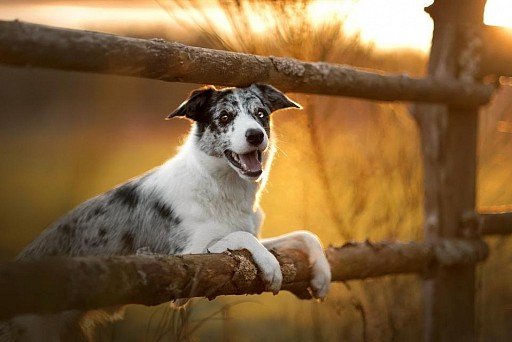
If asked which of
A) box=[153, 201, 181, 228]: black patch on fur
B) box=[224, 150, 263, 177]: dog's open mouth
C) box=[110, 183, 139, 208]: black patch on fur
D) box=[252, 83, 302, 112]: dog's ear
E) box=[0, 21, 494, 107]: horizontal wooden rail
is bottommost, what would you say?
box=[153, 201, 181, 228]: black patch on fur

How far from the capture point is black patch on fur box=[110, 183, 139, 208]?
3.17 meters

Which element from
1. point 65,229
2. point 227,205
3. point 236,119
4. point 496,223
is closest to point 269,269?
point 227,205

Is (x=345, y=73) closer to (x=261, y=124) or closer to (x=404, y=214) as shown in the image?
(x=261, y=124)

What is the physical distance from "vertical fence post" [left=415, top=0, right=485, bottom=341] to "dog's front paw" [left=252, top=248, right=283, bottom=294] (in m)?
1.52

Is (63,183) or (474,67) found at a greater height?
(474,67)

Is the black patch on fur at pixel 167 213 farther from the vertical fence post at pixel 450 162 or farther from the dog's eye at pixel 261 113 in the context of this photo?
the vertical fence post at pixel 450 162

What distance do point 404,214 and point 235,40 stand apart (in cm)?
177

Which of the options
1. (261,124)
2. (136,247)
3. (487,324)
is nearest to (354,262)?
(261,124)

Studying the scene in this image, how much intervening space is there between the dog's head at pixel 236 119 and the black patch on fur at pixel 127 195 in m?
0.35

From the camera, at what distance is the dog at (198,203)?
3018 millimetres

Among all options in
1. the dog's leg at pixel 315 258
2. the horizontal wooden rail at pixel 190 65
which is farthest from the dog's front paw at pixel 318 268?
the horizontal wooden rail at pixel 190 65

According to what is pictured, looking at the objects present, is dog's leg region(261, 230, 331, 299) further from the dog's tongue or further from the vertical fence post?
the vertical fence post

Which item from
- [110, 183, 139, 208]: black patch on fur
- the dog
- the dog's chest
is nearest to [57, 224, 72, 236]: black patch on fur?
the dog

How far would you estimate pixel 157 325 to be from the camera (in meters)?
3.22
